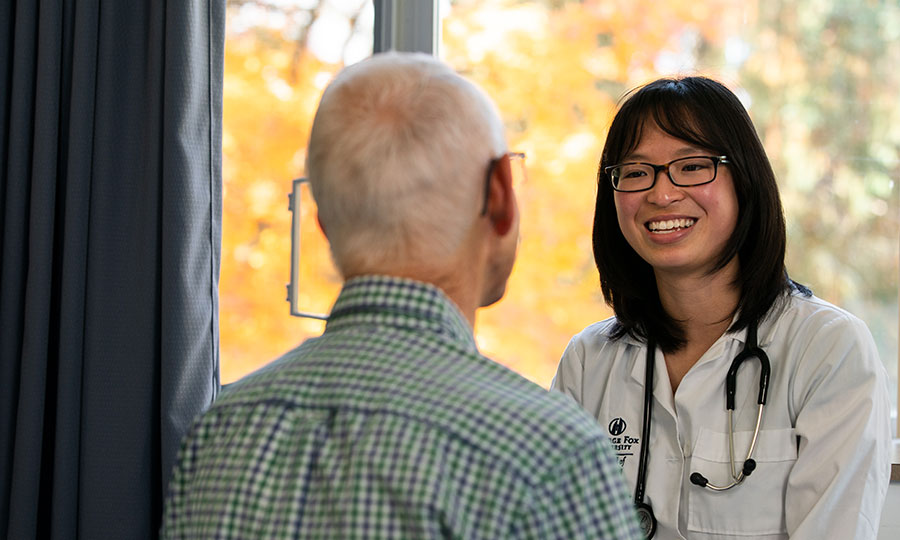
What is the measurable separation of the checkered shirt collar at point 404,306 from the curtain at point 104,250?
1121 millimetres

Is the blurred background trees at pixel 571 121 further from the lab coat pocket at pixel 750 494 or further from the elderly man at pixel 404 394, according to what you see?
the elderly man at pixel 404 394

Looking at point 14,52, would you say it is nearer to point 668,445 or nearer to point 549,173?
point 549,173

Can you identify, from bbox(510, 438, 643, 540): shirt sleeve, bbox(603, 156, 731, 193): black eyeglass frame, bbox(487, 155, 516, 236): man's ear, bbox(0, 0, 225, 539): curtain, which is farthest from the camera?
bbox(0, 0, 225, 539): curtain

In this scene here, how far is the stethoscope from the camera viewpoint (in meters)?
1.49

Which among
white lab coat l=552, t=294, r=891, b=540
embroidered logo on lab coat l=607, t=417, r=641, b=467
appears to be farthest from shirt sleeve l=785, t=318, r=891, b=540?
embroidered logo on lab coat l=607, t=417, r=641, b=467

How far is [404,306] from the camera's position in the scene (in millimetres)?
811

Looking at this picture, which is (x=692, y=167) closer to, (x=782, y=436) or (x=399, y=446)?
(x=782, y=436)

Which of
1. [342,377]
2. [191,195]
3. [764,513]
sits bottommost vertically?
[764,513]

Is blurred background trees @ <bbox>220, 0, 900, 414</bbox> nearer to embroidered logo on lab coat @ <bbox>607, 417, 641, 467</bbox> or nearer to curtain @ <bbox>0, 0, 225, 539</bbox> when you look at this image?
curtain @ <bbox>0, 0, 225, 539</bbox>

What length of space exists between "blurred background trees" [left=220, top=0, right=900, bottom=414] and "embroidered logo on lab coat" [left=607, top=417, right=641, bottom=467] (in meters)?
0.63

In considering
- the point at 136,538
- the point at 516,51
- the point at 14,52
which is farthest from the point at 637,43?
the point at 136,538

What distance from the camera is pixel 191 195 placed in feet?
6.09

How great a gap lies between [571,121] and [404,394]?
1.62m

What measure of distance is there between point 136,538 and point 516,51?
143 cm
